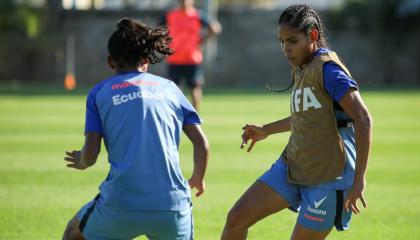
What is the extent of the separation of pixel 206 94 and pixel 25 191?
17824 mm

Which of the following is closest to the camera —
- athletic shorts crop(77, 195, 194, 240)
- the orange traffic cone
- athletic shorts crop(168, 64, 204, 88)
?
athletic shorts crop(77, 195, 194, 240)

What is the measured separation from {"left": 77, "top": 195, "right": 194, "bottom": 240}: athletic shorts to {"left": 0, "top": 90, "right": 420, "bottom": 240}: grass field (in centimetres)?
263

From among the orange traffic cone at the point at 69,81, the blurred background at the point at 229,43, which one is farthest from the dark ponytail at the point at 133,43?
the blurred background at the point at 229,43

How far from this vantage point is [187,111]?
484 cm

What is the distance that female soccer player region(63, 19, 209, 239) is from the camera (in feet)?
14.9

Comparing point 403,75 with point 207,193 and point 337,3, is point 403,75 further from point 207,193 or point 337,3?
point 207,193

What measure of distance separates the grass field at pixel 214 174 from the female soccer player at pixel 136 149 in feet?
8.54

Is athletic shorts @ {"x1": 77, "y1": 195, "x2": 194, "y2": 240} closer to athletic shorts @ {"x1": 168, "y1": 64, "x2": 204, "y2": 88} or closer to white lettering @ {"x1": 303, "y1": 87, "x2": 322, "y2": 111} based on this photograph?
white lettering @ {"x1": 303, "y1": 87, "x2": 322, "y2": 111}

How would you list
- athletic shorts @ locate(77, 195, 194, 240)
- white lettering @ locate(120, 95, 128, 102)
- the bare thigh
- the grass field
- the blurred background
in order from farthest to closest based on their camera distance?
the blurred background
the grass field
the bare thigh
white lettering @ locate(120, 95, 128, 102)
athletic shorts @ locate(77, 195, 194, 240)

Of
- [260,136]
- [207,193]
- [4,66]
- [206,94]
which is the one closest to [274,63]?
[206,94]

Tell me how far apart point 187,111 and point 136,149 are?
0.46 meters

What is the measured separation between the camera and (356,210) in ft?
16.4

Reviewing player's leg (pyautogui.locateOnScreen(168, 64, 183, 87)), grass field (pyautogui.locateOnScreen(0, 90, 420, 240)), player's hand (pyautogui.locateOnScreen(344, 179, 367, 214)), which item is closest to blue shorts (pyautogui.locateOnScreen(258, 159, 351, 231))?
player's hand (pyautogui.locateOnScreen(344, 179, 367, 214))

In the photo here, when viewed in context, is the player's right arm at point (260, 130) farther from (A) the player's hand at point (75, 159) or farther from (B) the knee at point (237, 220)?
(A) the player's hand at point (75, 159)
